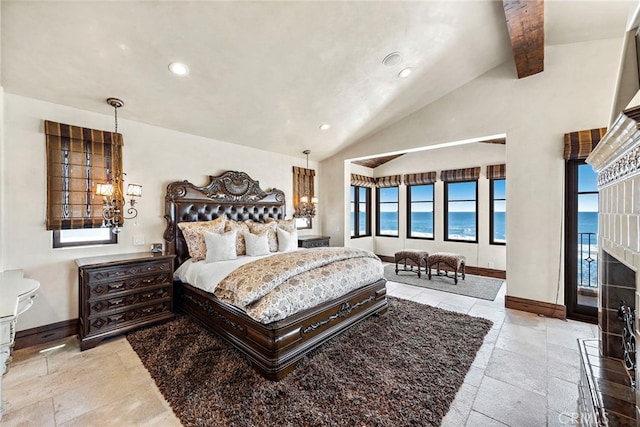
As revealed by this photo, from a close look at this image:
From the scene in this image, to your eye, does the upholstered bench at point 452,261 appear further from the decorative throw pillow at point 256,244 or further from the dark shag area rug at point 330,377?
the decorative throw pillow at point 256,244

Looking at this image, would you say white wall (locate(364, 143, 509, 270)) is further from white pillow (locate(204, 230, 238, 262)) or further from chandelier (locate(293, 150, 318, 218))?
white pillow (locate(204, 230, 238, 262))

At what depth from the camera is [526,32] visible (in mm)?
2803

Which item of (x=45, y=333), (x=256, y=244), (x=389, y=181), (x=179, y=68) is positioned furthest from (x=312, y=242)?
(x=45, y=333)

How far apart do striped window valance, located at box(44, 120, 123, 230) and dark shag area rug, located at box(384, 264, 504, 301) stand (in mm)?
4877

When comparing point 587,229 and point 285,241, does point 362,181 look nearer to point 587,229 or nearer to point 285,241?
point 285,241

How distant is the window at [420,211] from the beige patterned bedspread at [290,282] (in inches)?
162

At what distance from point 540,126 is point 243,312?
4.35 meters

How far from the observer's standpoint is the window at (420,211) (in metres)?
6.50

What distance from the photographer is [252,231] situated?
13.1ft

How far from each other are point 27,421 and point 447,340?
346cm

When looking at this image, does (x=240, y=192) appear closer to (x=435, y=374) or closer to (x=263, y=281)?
(x=263, y=281)

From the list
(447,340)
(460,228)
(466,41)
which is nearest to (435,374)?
(447,340)

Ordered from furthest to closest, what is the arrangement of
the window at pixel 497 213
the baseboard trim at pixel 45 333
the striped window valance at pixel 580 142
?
the window at pixel 497 213
the striped window valance at pixel 580 142
the baseboard trim at pixel 45 333

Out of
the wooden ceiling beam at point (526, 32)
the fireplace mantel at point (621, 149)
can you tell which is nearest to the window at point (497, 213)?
the wooden ceiling beam at point (526, 32)
